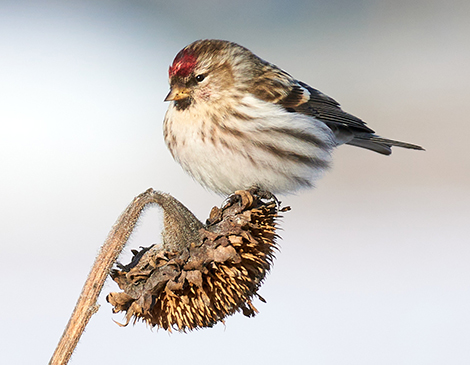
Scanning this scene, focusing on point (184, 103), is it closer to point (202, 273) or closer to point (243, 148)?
point (243, 148)

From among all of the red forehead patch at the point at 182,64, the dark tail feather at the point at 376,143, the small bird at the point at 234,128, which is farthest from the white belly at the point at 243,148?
the dark tail feather at the point at 376,143

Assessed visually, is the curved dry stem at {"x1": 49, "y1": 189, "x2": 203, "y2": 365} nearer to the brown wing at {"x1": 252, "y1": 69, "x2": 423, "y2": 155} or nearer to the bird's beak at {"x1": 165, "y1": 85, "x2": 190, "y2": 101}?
the bird's beak at {"x1": 165, "y1": 85, "x2": 190, "y2": 101}

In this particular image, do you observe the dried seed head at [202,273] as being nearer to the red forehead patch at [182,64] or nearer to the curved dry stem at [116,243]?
the curved dry stem at [116,243]

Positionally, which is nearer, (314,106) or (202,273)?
(202,273)

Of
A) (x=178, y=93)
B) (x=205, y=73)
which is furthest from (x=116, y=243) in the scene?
(x=205, y=73)

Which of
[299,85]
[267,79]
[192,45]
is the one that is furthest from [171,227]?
[299,85]

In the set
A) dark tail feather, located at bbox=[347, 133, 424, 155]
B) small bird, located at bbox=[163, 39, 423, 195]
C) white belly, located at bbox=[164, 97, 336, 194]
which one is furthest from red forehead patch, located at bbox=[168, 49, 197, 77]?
dark tail feather, located at bbox=[347, 133, 424, 155]
